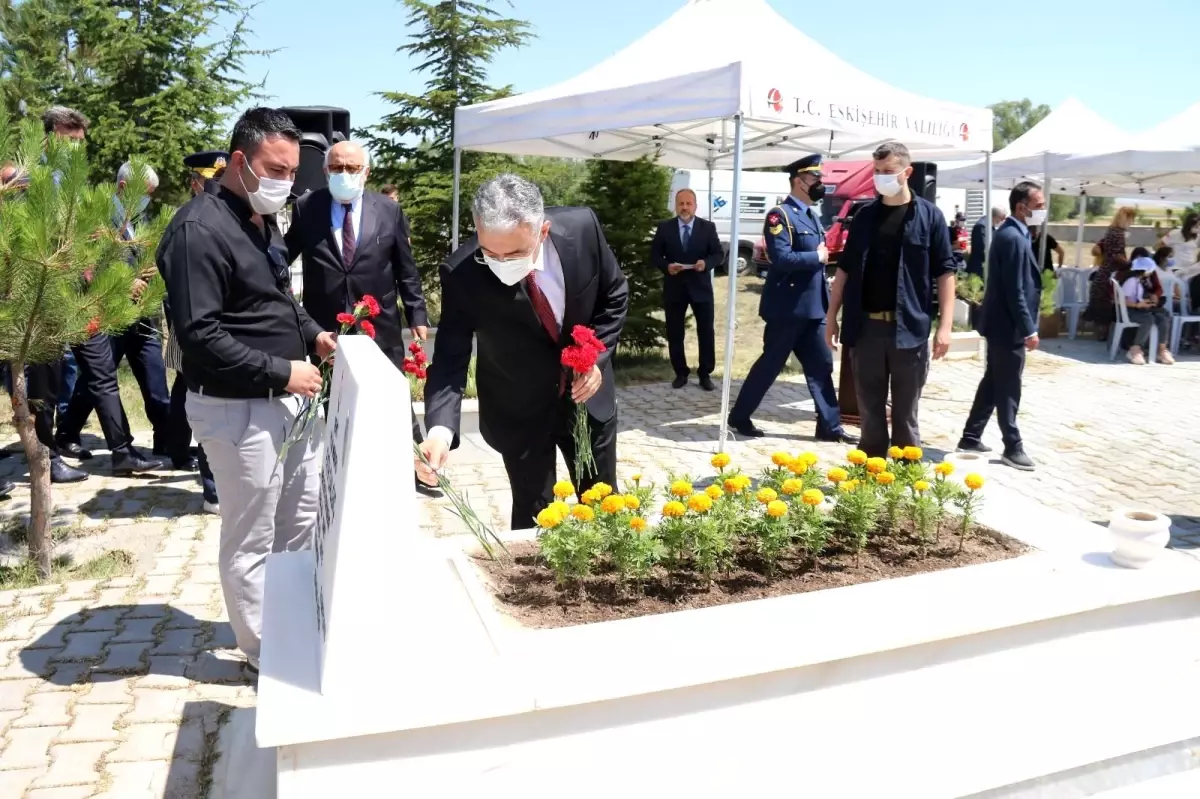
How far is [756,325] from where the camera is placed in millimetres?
14445

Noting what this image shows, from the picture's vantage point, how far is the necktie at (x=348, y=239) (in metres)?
5.05

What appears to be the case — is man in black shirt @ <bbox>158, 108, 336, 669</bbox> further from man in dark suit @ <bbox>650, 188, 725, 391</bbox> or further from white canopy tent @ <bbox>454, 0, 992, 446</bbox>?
man in dark suit @ <bbox>650, 188, 725, 391</bbox>

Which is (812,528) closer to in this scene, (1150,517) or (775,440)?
(1150,517)

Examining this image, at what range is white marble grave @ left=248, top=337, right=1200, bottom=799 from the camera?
1993mm

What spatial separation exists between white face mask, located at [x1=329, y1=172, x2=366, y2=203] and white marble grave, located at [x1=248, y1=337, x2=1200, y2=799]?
2.52 m

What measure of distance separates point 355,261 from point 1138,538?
3791 mm

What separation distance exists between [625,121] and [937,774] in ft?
16.4

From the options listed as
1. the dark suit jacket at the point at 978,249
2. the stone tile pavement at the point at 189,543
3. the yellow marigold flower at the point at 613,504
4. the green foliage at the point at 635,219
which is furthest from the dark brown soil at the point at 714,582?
the dark suit jacket at the point at 978,249

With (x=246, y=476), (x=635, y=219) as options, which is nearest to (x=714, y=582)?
(x=246, y=476)

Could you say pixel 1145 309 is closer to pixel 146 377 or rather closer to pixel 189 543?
pixel 146 377

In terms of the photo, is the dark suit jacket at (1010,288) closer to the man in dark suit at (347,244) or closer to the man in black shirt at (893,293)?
the man in black shirt at (893,293)

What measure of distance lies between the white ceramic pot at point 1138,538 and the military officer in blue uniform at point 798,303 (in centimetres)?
454

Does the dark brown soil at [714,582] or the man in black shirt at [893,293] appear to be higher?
the man in black shirt at [893,293]

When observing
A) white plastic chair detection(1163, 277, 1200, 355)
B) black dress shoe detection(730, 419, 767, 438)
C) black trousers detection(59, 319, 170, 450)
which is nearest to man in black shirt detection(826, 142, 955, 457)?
black dress shoe detection(730, 419, 767, 438)
